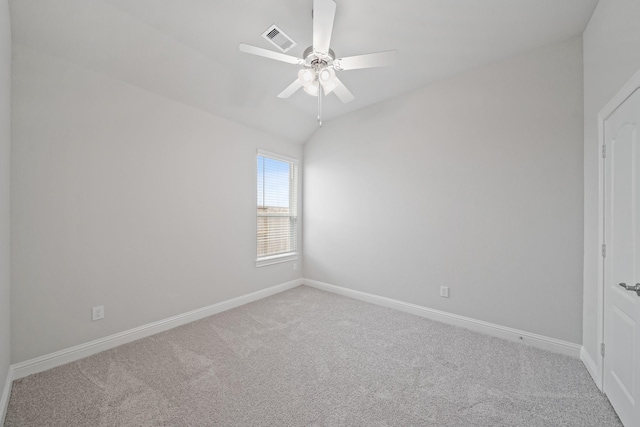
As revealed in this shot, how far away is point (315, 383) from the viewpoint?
189cm

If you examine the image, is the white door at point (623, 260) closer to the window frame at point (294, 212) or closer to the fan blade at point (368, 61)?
the fan blade at point (368, 61)

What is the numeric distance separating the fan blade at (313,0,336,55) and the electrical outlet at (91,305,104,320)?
2925mm

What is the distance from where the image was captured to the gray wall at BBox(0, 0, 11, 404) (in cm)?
160

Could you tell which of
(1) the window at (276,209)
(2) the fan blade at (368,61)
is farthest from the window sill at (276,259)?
(2) the fan blade at (368,61)

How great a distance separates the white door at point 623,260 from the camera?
1440mm

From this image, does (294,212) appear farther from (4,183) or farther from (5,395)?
(5,395)

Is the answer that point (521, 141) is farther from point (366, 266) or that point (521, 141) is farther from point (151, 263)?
point (151, 263)

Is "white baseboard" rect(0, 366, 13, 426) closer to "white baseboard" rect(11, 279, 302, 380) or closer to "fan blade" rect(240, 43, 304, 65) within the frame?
"white baseboard" rect(11, 279, 302, 380)

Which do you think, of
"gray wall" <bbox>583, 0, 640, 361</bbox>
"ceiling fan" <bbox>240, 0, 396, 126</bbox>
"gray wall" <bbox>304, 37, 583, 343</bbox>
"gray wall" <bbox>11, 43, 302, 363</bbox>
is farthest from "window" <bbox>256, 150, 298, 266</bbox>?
"gray wall" <bbox>583, 0, 640, 361</bbox>

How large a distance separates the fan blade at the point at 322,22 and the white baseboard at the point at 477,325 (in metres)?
2.99

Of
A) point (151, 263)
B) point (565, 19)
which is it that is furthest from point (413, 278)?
point (151, 263)

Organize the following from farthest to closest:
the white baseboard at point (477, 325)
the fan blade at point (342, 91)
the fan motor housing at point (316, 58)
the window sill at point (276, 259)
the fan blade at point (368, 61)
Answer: the window sill at point (276, 259)
the white baseboard at point (477, 325)
the fan blade at point (342, 91)
the fan motor housing at point (316, 58)
the fan blade at point (368, 61)

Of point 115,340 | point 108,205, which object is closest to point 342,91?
point 108,205

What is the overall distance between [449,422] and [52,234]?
10.7 feet
